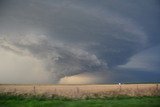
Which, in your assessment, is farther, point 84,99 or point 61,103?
point 84,99

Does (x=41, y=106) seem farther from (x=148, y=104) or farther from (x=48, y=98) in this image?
→ (x=148, y=104)

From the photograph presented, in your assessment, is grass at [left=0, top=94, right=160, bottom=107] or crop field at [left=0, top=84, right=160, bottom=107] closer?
grass at [left=0, top=94, right=160, bottom=107]

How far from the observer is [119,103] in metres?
32.7

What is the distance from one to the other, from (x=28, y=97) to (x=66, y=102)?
16.6 feet

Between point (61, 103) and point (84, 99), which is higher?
point (84, 99)

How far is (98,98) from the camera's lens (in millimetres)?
37562

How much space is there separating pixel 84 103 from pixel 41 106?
12.3 feet

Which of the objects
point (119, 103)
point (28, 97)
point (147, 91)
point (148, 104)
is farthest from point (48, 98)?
point (147, 91)

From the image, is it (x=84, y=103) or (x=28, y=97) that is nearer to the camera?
(x=84, y=103)

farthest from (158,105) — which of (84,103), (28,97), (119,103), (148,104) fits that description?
(28,97)

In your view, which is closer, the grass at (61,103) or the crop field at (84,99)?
the grass at (61,103)

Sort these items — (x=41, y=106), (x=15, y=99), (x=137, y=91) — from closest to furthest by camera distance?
(x=41, y=106)
(x=15, y=99)
(x=137, y=91)

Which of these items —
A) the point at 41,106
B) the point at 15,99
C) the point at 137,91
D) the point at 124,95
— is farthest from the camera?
the point at 137,91

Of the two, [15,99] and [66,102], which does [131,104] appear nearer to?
[66,102]
